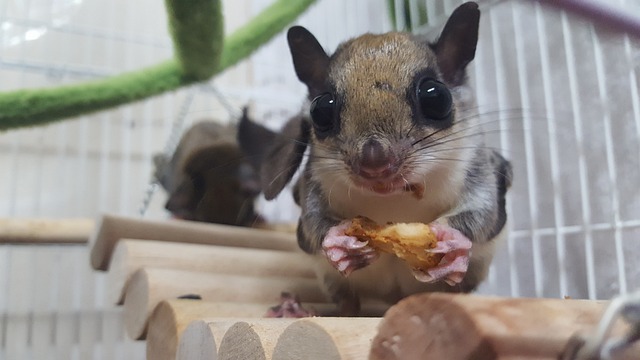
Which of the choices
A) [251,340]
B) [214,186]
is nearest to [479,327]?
[251,340]

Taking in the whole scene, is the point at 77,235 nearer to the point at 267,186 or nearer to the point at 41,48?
the point at 267,186

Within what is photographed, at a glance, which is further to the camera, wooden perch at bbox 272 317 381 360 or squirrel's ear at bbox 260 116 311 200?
squirrel's ear at bbox 260 116 311 200

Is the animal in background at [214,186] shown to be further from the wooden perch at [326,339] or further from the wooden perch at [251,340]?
the wooden perch at [326,339]

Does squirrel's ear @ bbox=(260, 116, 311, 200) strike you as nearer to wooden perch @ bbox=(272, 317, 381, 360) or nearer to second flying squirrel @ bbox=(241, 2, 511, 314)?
second flying squirrel @ bbox=(241, 2, 511, 314)

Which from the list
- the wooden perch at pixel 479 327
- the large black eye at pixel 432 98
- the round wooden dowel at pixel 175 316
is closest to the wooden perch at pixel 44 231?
the round wooden dowel at pixel 175 316

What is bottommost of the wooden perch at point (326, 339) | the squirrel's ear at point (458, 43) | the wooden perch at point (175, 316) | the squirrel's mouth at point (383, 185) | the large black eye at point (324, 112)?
the wooden perch at point (175, 316)

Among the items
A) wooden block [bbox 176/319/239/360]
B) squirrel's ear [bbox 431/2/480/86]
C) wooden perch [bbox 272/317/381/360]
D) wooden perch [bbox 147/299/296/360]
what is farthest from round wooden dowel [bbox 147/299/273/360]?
squirrel's ear [bbox 431/2/480/86]

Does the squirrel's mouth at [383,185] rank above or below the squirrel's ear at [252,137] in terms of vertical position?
below

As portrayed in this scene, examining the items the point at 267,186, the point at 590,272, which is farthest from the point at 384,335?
the point at 590,272
